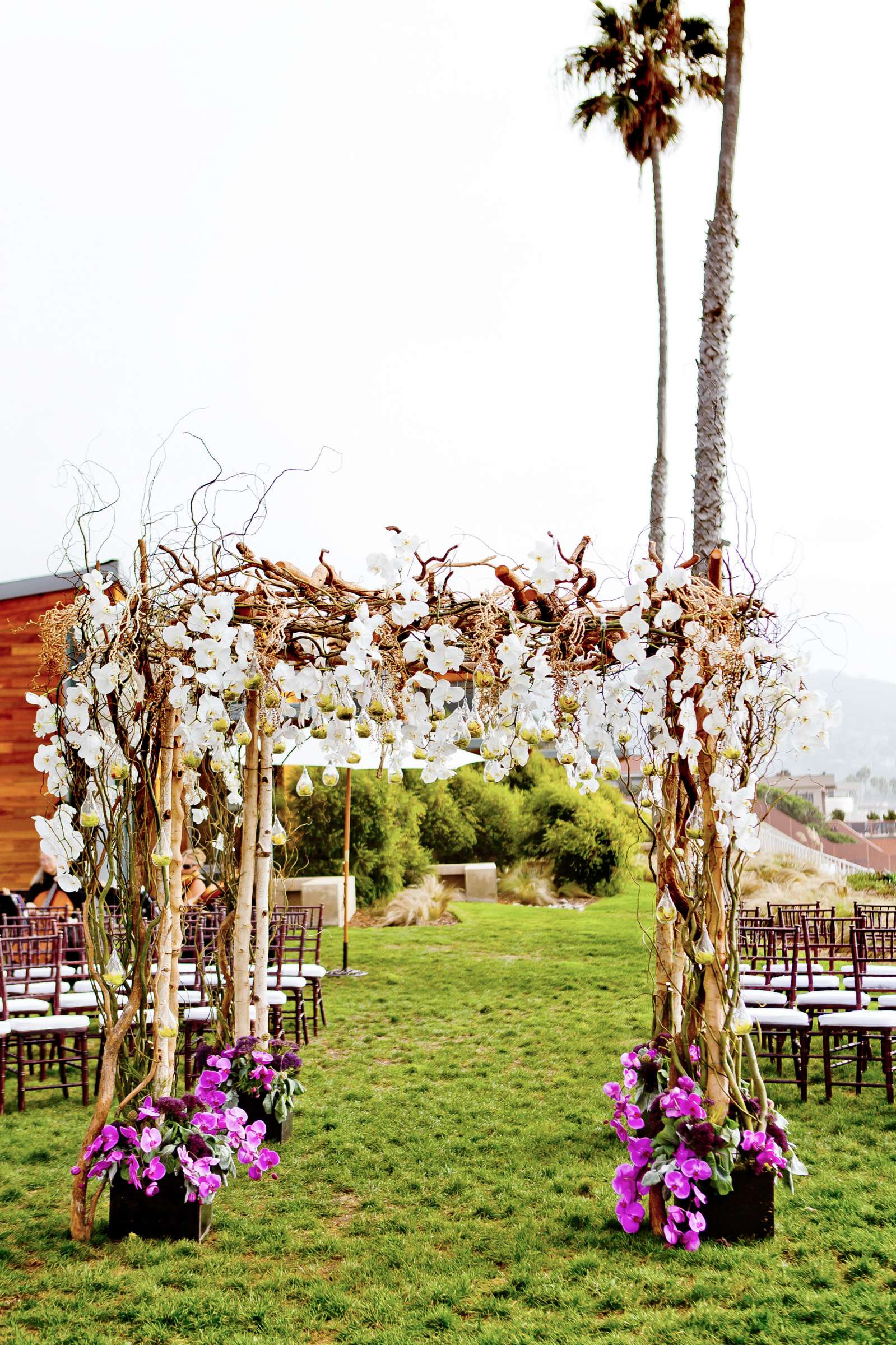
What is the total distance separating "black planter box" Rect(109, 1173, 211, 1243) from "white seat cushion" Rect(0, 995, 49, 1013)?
7.07ft

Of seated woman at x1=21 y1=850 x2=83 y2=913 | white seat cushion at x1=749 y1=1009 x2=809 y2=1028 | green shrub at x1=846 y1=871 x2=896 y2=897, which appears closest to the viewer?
white seat cushion at x1=749 y1=1009 x2=809 y2=1028

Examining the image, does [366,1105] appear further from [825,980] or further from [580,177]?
[580,177]

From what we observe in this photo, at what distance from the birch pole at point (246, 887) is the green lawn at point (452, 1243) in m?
0.76

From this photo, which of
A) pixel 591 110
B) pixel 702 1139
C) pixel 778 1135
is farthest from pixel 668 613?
pixel 591 110

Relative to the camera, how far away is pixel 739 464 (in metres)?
3.83

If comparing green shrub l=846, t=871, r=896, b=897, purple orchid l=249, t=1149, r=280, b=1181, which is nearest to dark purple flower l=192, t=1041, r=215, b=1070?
purple orchid l=249, t=1149, r=280, b=1181

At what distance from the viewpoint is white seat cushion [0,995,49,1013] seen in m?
5.77

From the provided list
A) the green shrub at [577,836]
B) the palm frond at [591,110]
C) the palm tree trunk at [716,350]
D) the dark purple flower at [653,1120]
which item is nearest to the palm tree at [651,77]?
the palm frond at [591,110]

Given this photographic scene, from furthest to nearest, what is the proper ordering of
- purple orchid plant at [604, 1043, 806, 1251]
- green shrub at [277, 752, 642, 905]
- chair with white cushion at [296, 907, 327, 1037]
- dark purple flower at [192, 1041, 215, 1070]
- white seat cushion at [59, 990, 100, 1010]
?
green shrub at [277, 752, 642, 905]
chair with white cushion at [296, 907, 327, 1037]
white seat cushion at [59, 990, 100, 1010]
dark purple flower at [192, 1041, 215, 1070]
purple orchid plant at [604, 1043, 806, 1251]

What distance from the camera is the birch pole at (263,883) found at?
15.6ft

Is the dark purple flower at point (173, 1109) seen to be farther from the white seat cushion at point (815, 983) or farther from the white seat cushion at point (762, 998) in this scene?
the white seat cushion at point (815, 983)

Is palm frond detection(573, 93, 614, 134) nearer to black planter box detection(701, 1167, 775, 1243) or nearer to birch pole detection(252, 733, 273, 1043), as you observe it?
birch pole detection(252, 733, 273, 1043)

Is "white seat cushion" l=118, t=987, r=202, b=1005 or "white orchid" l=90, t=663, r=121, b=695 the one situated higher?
"white orchid" l=90, t=663, r=121, b=695

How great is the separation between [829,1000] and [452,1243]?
112 inches
